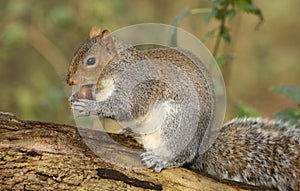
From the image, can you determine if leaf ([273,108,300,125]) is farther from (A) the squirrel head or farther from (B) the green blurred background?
(A) the squirrel head

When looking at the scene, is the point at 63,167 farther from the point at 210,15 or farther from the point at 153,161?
the point at 210,15

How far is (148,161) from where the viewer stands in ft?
6.57

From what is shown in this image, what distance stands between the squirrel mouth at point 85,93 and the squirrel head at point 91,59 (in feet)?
0.12

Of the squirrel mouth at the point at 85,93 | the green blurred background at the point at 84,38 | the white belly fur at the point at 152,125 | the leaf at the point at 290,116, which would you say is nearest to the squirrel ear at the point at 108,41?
the squirrel mouth at the point at 85,93

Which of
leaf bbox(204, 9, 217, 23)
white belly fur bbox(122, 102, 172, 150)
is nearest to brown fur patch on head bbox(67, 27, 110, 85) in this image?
white belly fur bbox(122, 102, 172, 150)

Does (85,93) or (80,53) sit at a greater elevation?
(80,53)

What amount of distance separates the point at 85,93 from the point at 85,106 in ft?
0.17

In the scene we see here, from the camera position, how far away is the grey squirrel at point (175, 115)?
2.06 m

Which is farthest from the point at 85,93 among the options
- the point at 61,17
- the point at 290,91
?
the point at 61,17

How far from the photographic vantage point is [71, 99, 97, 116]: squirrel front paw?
83.5 inches

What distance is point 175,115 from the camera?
207 centimetres

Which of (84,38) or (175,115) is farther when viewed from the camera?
(84,38)

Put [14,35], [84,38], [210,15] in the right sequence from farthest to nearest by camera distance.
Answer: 1. [84,38]
2. [14,35]
3. [210,15]

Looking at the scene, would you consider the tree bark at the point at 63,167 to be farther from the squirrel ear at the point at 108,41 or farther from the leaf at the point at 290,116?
the leaf at the point at 290,116
